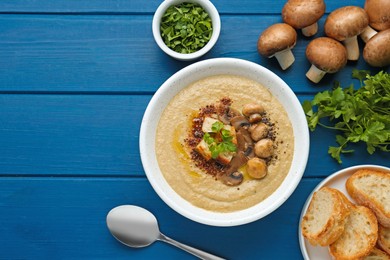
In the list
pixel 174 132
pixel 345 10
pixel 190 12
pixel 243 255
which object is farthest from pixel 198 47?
pixel 243 255

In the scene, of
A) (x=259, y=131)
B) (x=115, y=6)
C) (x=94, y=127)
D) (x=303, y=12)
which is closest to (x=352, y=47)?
(x=303, y=12)

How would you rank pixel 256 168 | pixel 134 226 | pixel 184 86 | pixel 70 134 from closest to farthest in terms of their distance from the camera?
pixel 256 168, pixel 184 86, pixel 134 226, pixel 70 134

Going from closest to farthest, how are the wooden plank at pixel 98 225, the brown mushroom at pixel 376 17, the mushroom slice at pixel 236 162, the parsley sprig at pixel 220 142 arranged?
the parsley sprig at pixel 220 142 < the mushroom slice at pixel 236 162 < the brown mushroom at pixel 376 17 < the wooden plank at pixel 98 225

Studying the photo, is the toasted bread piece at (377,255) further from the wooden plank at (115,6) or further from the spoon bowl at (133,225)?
the wooden plank at (115,6)

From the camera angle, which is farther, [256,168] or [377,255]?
[377,255]

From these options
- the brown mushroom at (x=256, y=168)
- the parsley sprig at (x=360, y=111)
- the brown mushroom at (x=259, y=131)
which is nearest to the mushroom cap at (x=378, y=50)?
the parsley sprig at (x=360, y=111)

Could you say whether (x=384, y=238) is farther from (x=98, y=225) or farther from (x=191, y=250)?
(x=98, y=225)

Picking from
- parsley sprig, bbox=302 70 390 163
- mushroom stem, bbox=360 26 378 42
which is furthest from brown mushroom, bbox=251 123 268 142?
mushroom stem, bbox=360 26 378 42
